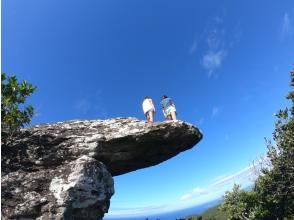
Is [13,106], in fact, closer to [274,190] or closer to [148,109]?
[148,109]

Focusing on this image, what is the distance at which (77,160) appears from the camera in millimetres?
19438

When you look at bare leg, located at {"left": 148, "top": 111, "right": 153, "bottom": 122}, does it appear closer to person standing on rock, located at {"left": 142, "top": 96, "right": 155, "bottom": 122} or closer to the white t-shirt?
person standing on rock, located at {"left": 142, "top": 96, "right": 155, "bottom": 122}

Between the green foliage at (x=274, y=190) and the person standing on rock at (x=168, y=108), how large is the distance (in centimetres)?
2537

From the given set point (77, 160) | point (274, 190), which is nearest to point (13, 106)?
point (77, 160)

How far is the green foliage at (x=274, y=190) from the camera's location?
145 feet

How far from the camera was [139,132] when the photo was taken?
21.3 metres

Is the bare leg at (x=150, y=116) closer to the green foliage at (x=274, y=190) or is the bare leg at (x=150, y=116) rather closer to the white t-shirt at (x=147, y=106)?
the white t-shirt at (x=147, y=106)

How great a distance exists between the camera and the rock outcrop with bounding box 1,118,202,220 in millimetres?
16969

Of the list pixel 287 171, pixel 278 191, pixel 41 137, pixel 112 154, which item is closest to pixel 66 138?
pixel 41 137

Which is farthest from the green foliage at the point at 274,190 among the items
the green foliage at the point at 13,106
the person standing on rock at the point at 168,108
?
the green foliage at the point at 13,106

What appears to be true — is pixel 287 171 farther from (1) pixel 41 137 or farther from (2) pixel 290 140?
(1) pixel 41 137

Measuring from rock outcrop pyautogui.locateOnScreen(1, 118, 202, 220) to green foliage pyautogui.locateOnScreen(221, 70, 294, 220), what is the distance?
26.2 m

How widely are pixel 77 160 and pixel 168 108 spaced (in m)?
8.06

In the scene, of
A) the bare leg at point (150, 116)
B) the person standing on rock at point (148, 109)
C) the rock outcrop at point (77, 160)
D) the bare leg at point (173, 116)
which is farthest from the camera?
the person standing on rock at point (148, 109)
